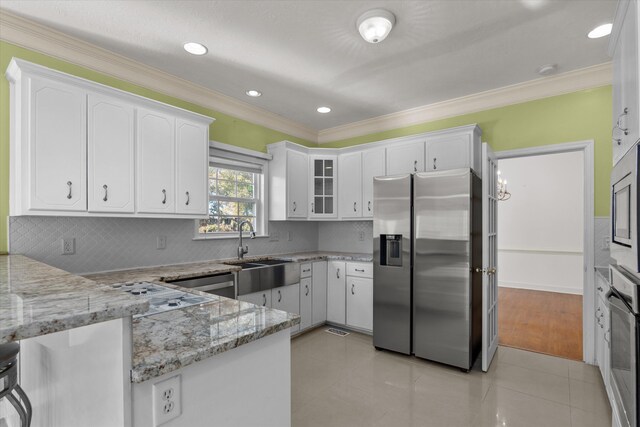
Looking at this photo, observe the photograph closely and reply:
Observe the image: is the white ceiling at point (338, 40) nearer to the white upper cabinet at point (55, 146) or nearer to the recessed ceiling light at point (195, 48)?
the recessed ceiling light at point (195, 48)

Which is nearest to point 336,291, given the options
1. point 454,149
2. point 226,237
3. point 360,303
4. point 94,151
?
point 360,303

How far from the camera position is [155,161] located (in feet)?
9.05

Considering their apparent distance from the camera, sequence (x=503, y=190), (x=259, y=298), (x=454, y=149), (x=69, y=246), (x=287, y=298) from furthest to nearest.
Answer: (x=503, y=190) < (x=287, y=298) < (x=454, y=149) < (x=259, y=298) < (x=69, y=246)

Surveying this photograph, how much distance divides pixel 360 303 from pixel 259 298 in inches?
48.6

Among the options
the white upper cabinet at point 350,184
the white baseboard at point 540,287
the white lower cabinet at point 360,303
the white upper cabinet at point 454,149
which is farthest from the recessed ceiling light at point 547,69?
the white baseboard at point 540,287

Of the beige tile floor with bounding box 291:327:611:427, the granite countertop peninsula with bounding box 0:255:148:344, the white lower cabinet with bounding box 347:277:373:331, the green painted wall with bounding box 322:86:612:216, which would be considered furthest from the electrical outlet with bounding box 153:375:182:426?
the green painted wall with bounding box 322:86:612:216

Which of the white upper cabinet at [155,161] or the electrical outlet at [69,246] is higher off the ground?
the white upper cabinet at [155,161]

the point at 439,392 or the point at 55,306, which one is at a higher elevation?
the point at 55,306

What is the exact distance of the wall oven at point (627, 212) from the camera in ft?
3.91

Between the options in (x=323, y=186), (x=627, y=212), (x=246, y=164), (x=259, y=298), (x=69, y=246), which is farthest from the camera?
(x=323, y=186)

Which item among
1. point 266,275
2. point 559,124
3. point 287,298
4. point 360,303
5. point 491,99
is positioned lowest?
point 360,303

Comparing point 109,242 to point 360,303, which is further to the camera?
point 360,303

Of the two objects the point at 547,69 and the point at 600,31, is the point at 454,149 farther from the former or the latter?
the point at 600,31

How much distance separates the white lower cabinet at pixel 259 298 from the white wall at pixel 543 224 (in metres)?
5.50
